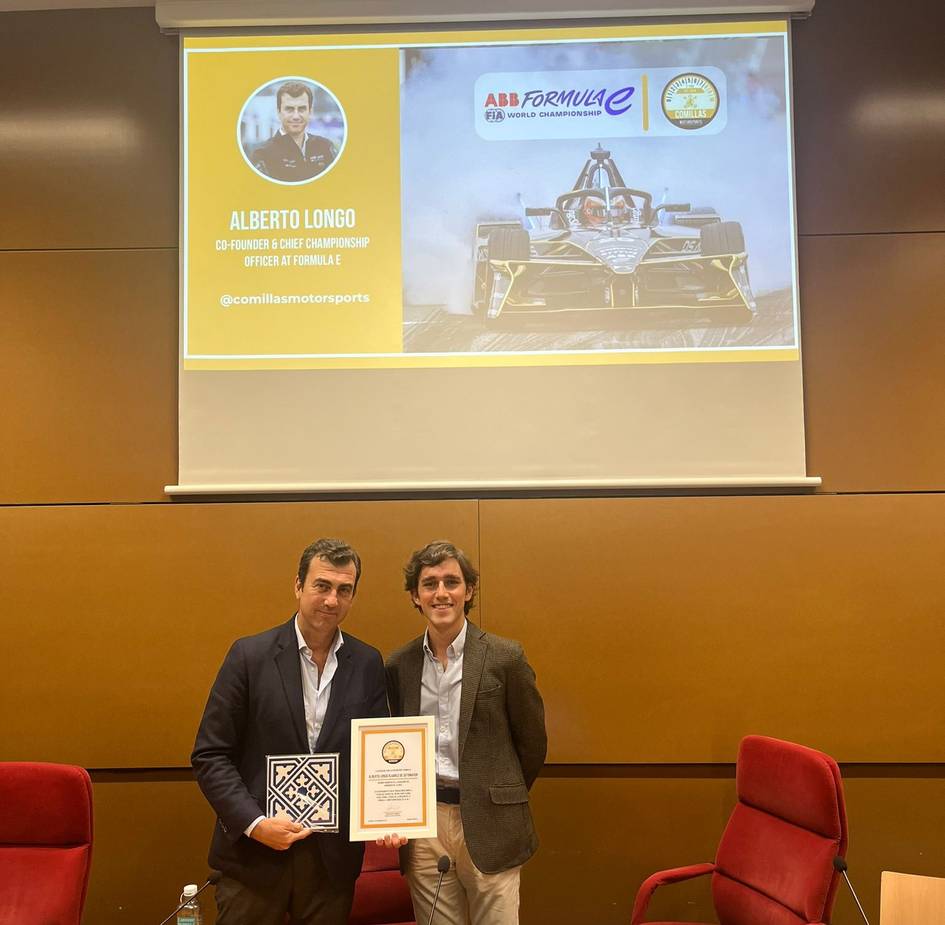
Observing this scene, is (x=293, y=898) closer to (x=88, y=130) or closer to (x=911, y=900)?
(x=911, y=900)

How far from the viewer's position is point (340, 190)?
3590mm

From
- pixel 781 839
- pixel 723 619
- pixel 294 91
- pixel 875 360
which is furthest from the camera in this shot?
pixel 294 91

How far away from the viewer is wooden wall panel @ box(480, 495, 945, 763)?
3371 millimetres

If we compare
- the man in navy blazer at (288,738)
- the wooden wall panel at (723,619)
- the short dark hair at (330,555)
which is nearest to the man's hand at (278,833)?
the man in navy blazer at (288,738)

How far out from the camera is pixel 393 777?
92.6 inches

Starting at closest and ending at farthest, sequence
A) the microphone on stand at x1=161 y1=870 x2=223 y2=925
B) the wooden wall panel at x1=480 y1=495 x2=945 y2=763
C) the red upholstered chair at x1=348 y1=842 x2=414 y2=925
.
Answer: the microphone on stand at x1=161 y1=870 x2=223 y2=925 → the red upholstered chair at x1=348 y1=842 x2=414 y2=925 → the wooden wall panel at x1=480 y1=495 x2=945 y2=763

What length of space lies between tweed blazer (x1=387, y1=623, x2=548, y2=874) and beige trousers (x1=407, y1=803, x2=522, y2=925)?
55mm

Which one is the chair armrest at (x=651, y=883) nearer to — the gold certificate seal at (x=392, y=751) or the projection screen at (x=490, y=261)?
the gold certificate seal at (x=392, y=751)

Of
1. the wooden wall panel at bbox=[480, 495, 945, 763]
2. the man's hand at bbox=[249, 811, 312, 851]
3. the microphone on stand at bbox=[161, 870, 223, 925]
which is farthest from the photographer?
the wooden wall panel at bbox=[480, 495, 945, 763]

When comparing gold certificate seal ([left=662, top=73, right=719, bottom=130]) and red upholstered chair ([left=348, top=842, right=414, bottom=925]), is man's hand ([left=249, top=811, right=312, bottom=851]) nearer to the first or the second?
red upholstered chair ([left=348, top=842, right=414, bottom=925])

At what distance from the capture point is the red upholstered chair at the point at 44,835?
261 cm

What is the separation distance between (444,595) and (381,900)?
1.25 m

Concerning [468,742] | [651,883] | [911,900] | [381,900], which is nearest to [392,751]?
[468,742]

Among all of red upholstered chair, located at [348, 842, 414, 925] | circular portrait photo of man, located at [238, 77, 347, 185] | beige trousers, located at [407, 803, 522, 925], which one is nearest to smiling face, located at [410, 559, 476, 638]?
beige trousers, located at [407, 803, 522, 925]
